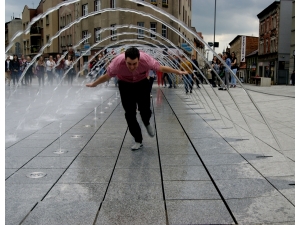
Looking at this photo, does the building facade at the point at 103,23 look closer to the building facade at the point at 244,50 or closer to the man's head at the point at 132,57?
the building facade at the point at 244,50

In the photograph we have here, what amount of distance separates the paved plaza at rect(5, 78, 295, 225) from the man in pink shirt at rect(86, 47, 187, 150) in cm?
59

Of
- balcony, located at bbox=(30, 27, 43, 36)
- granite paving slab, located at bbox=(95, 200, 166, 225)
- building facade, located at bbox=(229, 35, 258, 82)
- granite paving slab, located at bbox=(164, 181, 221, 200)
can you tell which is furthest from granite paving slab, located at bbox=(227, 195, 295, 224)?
balcony, located at bbox=(30, 27, 43, 36)

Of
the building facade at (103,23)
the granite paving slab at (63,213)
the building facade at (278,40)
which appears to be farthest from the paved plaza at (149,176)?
the building facade at (278,40)

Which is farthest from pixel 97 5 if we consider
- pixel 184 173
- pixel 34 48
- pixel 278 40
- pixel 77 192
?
pixel 77 192

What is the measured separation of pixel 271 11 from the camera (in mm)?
63875

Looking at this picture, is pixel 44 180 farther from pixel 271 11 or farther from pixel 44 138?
pixel 271 11

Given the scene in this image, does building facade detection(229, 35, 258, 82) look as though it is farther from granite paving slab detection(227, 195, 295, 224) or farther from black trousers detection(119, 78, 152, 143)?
granite paving slab detection(227, 195, 295, 224)

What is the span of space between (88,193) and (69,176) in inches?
28.1

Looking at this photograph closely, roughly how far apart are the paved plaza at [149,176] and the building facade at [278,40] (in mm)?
50133

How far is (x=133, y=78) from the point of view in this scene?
5.83m

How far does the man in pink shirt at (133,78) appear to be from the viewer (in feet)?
17.7

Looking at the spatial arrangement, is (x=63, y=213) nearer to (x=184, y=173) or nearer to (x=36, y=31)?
(x=184, y=173)

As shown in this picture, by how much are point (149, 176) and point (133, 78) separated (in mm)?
1875

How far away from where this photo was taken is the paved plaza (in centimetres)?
342
